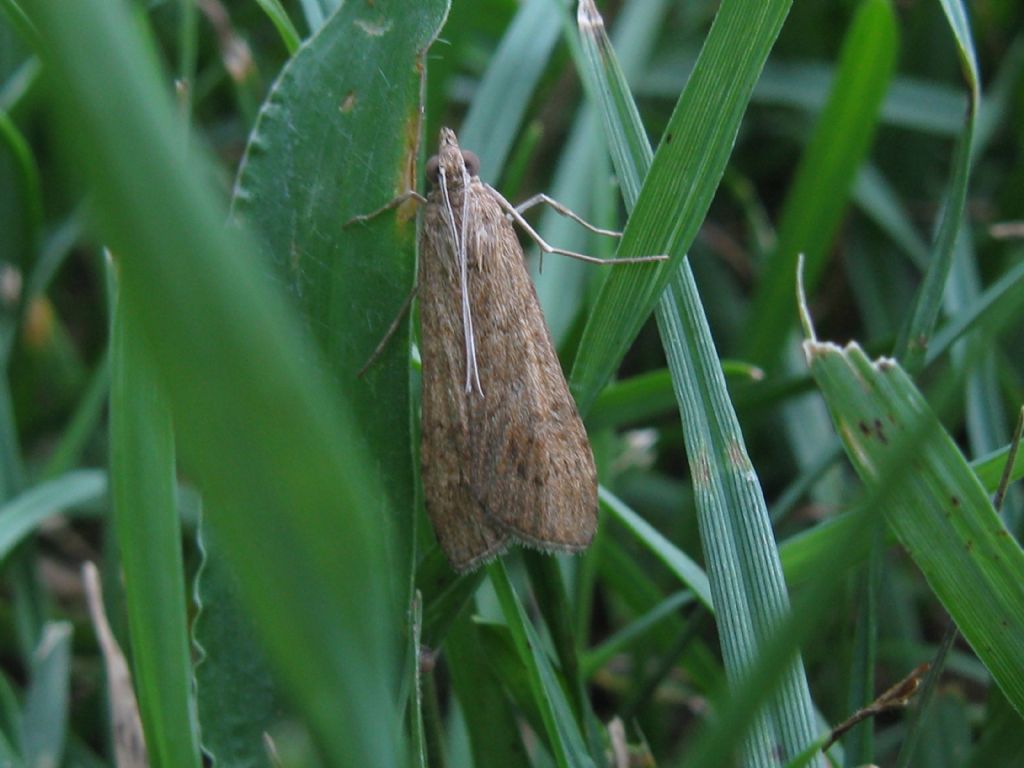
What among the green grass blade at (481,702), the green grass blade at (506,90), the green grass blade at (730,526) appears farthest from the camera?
the green grass blade at (506,90)

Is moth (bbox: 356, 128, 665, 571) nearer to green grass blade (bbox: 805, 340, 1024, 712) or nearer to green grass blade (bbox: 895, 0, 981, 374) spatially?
green grass blade (bbox: 805, 340, 1024, 712)

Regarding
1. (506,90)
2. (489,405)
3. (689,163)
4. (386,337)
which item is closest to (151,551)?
(386,337)

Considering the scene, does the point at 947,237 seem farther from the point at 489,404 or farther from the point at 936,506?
the point at 489,404

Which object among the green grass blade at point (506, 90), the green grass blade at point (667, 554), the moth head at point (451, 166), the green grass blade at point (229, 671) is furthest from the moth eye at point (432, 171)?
the green grass blade at point (229, 671)

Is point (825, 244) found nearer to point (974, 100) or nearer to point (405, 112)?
point (974, 100)

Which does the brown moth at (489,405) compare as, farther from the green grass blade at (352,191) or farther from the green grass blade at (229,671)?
the green grass blade at (229,671)
